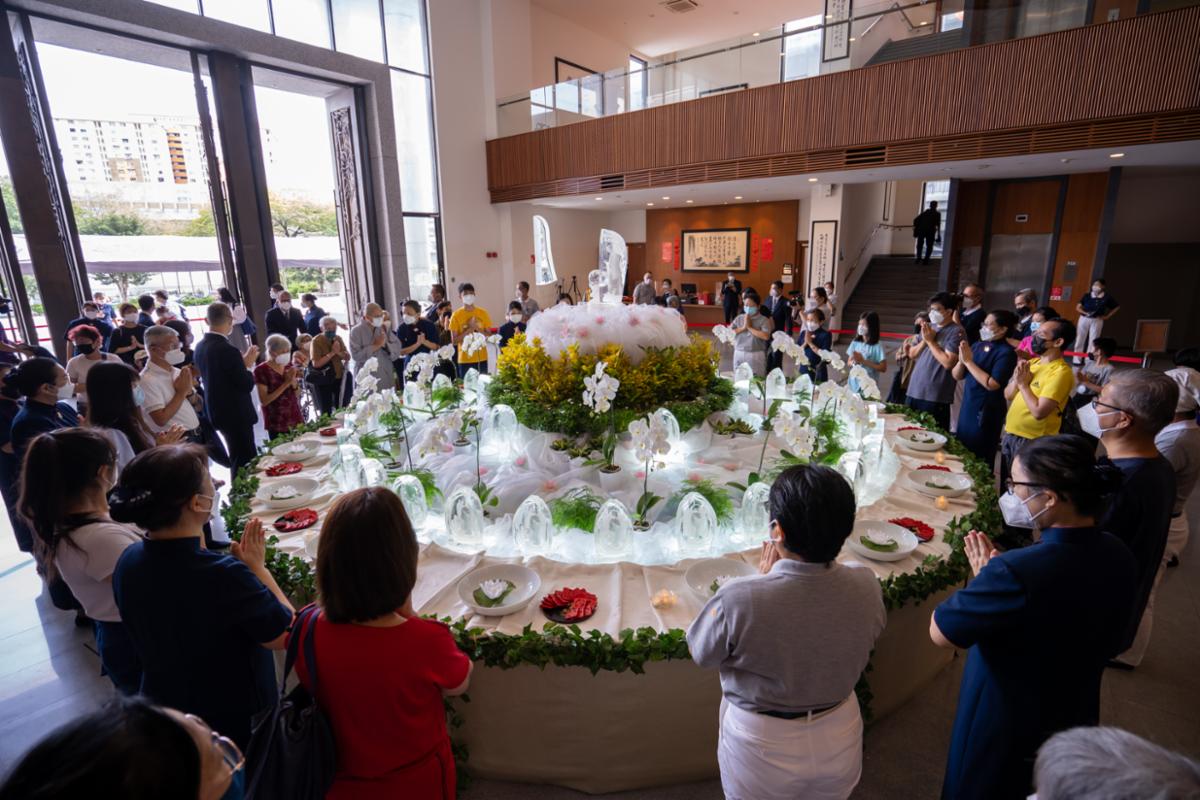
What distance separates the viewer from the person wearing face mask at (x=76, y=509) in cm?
164

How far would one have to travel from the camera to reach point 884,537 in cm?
250

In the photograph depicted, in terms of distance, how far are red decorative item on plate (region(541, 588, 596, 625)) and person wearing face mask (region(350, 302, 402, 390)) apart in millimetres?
4165

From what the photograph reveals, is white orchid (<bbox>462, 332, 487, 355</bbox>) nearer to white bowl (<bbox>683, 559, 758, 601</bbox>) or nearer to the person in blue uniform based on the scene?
white bowl (<bbox>683, 559, 758, 601</bbox>)

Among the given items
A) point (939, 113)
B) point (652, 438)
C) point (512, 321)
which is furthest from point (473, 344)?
point (939, 113)

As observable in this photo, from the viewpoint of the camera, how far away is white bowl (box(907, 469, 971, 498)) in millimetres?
2974

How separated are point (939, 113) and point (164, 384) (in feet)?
27.9

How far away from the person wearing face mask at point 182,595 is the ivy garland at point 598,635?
0.68 meters

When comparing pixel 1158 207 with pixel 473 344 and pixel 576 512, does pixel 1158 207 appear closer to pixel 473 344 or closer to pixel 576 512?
pixel 473 344

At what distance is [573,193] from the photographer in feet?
36.2

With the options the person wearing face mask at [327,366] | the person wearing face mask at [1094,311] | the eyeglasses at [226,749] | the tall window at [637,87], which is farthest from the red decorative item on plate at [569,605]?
the tall window at [637,87]

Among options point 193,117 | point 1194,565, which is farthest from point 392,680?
point 193,117

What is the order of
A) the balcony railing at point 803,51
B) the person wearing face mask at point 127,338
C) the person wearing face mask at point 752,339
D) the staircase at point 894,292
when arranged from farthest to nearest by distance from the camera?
1. the staircase at point 894,292
2. the balcony railing at point 803,51
3. the person wearing face mask at point 752,339
4. the person wearing face mask at point 127,338

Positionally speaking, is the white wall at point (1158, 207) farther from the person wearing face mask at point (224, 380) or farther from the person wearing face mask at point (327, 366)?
the person wearing face mask at point (224, 380)

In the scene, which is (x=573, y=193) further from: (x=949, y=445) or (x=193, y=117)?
(x=949, y=445)
